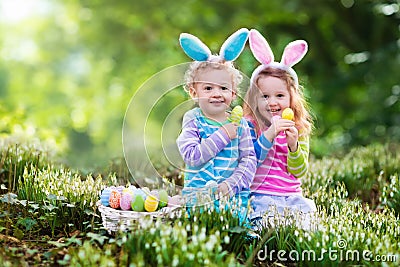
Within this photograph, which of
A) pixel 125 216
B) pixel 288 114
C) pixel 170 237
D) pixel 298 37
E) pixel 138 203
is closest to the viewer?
pixel 170 237

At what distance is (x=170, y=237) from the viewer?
10.6 feet

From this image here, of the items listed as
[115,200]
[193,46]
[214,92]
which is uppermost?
[193,46]

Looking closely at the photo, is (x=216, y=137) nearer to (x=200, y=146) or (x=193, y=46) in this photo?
(x=200, y=146)

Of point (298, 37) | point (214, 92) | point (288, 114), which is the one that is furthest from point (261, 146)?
point (298, 37)

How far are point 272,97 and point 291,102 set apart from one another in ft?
0.58

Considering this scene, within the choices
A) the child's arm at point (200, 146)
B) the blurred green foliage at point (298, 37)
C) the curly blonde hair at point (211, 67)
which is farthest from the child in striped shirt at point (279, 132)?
the blurred green foliage at point (298, 37)

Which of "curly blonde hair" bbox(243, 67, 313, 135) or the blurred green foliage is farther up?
the blurred green foliage

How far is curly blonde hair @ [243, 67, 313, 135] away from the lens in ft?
13.8

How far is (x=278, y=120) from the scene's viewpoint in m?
3.96

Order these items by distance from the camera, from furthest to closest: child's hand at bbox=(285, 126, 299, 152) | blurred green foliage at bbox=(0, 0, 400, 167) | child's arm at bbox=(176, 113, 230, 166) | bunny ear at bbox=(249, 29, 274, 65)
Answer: blurred green foliage at bbox=(0, 0, 400, 167), bunny ear at bbox=(249, 29, 274, 65), child's hand at bbox=(285, 126, 299, 152), child's arm at bbox=(176, 113, 230, 166)

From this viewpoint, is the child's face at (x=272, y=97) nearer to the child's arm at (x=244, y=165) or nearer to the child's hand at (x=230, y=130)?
the child's arm at (x=244, y=165)

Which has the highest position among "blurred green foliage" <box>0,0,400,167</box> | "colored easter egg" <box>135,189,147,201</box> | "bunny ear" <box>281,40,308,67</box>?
"blurred green foliage" <box>0,0,400,167</box>

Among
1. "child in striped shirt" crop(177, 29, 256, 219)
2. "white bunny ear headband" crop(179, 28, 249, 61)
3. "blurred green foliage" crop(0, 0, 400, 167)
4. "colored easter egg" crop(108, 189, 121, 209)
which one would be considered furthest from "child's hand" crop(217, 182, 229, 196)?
"blurred green foliage" crop(0, 0, 400, 167)

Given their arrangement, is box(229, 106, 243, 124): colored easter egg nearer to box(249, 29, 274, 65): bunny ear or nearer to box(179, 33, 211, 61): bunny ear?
box(179, 33, 211, 61): bunny ear
